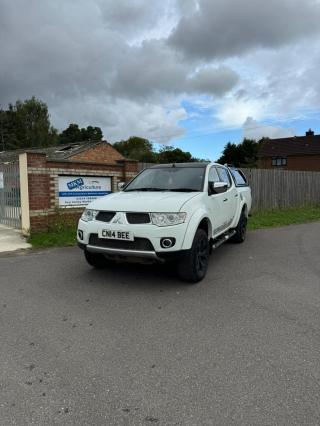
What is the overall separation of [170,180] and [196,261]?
168 cm

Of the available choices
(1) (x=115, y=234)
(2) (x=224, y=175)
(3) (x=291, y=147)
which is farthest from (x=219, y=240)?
(3) (x=291, y=147)

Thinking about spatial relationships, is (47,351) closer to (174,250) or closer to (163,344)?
(163,344)

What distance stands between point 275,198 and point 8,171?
12.0 m

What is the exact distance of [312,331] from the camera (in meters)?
3.69

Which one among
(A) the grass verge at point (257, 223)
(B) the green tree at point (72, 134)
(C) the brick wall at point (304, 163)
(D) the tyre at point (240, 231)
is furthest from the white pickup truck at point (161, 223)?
(B) the green tree at point (72, 134)

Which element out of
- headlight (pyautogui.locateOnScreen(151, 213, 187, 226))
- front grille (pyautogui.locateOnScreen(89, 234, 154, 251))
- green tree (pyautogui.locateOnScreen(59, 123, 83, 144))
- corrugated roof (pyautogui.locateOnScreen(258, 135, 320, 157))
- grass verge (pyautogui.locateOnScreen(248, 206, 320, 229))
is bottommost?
grass verge (pyautogui.locateOnScreen(248, 206, 320, 229))

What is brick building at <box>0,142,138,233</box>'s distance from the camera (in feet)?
29.9

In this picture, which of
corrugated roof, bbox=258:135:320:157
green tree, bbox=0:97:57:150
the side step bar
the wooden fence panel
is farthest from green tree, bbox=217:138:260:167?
the side step bar

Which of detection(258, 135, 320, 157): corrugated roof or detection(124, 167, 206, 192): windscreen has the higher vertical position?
detection(258, 135, 320, 157): corrugated roof

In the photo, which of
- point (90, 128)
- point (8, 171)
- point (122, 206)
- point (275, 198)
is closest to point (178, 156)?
point (90, 128)

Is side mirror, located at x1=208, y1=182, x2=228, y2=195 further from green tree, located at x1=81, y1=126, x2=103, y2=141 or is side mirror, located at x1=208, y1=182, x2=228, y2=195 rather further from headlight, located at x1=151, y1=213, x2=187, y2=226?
green tree, located at x1=81, y1=126, x2=103, y2=141

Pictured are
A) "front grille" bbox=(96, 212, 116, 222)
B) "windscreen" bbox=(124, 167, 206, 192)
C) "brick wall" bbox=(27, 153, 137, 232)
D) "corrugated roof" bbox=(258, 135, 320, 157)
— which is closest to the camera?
"front grille" bbox=(96, 212, 116, 222)

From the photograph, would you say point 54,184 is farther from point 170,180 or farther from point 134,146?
point 134,146

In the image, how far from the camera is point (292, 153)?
47.9 m
